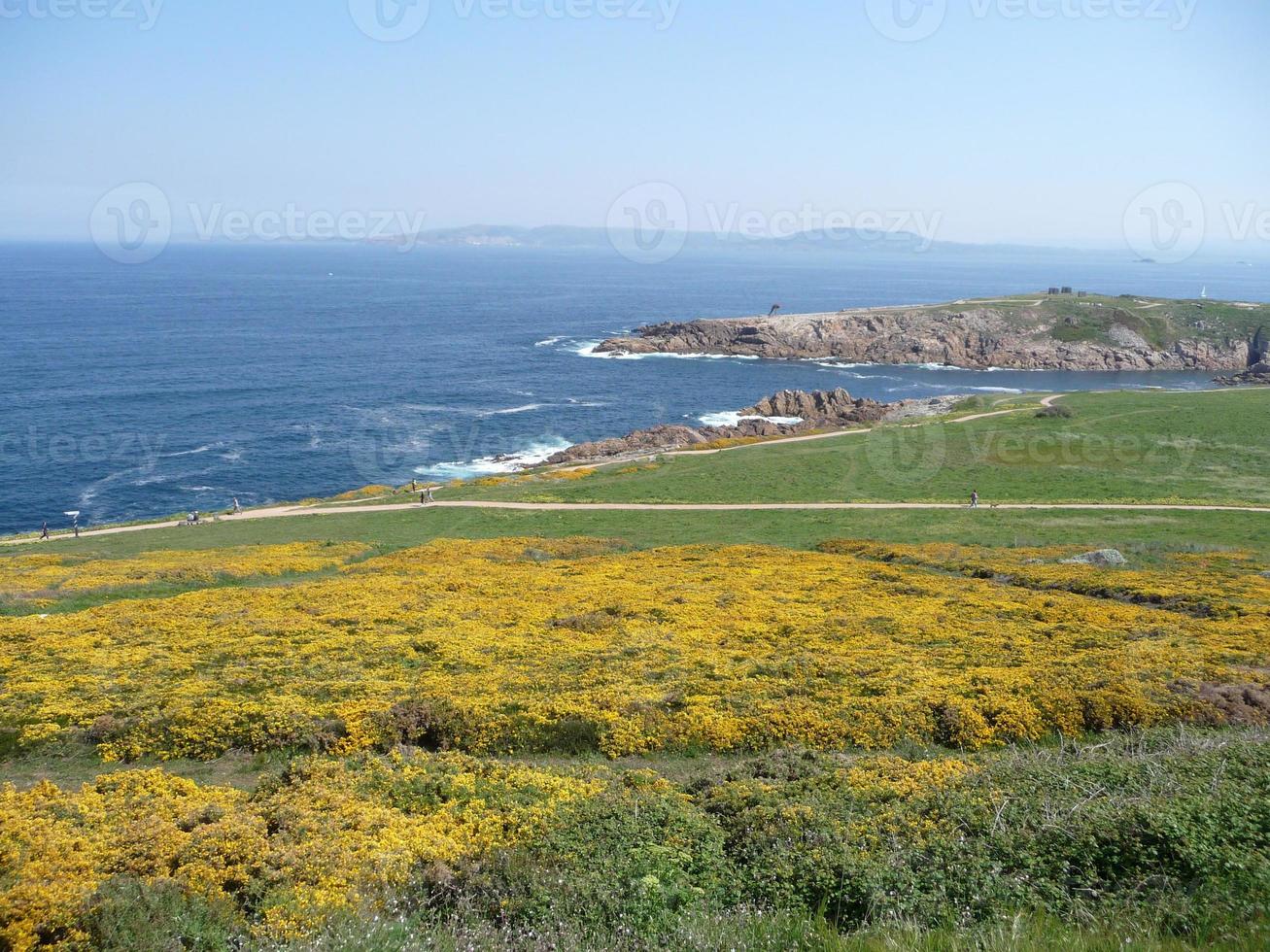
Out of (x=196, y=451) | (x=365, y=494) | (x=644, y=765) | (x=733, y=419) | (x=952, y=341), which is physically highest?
(x=952, y=341)

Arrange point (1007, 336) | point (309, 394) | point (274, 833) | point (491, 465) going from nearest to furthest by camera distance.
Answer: point (274, 833) < point (491, 465) < point (309, 394) < point (1007, 336)

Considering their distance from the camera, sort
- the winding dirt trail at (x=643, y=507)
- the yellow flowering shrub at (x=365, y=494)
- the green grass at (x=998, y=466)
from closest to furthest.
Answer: the winding dirt trail at (x=643, y=507) < the green grass at (x=998, y=466) < the yellow flowering shrub at (x=365, y=494)

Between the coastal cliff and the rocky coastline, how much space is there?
161 ft

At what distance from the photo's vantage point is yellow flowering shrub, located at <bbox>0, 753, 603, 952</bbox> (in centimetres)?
961

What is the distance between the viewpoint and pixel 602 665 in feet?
62.1

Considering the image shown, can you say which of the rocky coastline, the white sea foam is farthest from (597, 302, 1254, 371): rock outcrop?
the white sea foam

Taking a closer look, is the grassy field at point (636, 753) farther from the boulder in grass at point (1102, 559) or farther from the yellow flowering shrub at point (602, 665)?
the boulder in grass at point (1102, 559)

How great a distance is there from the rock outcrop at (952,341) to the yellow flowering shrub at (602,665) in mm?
117551

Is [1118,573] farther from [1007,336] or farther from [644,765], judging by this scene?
[1007,336]

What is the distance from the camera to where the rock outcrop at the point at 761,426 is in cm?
7306

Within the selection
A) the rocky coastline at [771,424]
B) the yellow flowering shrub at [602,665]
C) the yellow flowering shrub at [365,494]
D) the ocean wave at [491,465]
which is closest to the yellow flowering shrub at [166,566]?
the yellow flowering shrub at [602,665]

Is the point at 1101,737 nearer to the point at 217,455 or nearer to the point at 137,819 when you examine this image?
the point at 137,819

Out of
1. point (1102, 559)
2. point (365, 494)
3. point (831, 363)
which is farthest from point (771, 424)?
point (831, 363)

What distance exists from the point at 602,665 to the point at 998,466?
45.2 meters
